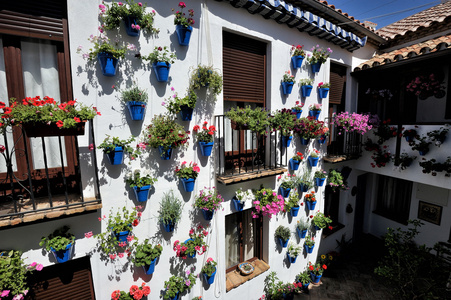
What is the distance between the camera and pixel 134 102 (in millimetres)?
3369

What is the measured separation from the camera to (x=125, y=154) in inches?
139

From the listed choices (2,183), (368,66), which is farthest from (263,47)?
(2,183)

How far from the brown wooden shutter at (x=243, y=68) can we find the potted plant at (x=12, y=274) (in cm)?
431

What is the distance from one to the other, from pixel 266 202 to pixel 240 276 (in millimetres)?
2177

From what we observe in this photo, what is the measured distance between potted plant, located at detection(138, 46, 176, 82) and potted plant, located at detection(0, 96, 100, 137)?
135 centimetres

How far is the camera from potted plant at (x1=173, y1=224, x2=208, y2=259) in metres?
4.06

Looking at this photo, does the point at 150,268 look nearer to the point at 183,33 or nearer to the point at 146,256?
the point at 146,256

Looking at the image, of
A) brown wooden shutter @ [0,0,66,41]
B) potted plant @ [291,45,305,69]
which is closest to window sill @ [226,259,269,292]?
potted plant @ [291,45,305,69]

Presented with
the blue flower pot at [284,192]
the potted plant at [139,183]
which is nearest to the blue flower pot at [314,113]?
the blue flower pot at [284,192]

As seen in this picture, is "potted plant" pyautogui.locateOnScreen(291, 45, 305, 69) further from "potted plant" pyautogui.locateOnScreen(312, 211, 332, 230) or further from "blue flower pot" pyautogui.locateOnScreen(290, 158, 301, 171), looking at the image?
"potted plant" pyautogui.locateOnScreen(312, 211, 332, 230)

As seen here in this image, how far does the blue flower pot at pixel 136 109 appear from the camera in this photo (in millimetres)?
3393

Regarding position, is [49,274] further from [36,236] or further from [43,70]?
[43,70]

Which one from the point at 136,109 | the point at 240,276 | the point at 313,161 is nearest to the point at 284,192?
the point at 313,161

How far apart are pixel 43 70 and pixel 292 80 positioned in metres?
4.96
